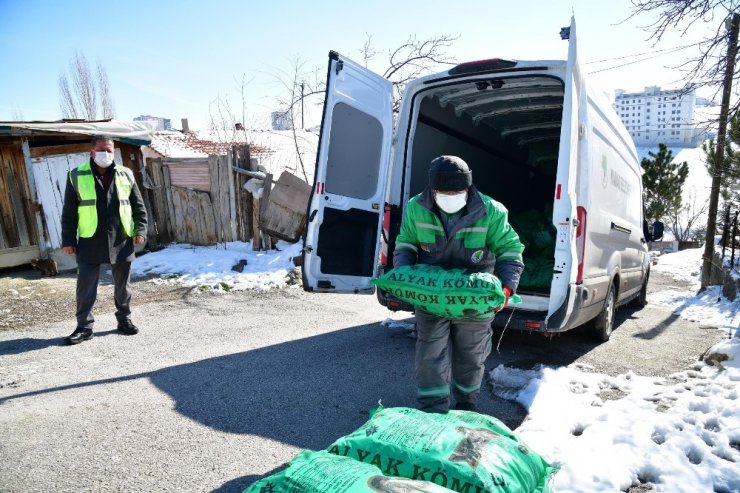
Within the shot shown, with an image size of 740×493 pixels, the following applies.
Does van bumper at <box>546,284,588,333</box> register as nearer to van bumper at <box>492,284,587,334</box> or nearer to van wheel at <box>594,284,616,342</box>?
van bumper at <box>492,284,587,334</box>

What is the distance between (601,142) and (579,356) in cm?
210

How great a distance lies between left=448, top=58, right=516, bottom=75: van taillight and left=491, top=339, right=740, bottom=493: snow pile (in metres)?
2.58

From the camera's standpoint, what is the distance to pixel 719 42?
634cm

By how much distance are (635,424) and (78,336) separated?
4.89 meters

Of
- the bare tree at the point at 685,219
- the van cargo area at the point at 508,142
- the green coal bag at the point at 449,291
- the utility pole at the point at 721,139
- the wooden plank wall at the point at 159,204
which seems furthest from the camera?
the bare tree at the point at 685,219

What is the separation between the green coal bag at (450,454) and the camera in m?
1.78

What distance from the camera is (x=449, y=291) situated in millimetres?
2516

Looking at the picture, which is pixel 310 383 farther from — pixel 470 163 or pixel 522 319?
pixel 470 163

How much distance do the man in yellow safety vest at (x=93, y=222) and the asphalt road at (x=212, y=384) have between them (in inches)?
19.2

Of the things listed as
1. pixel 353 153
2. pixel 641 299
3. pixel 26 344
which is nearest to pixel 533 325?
pixel 353 153

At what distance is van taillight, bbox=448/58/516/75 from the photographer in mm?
3947

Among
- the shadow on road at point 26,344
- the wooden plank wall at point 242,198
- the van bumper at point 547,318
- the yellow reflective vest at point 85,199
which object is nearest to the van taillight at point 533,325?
the van bumper at point 547,318

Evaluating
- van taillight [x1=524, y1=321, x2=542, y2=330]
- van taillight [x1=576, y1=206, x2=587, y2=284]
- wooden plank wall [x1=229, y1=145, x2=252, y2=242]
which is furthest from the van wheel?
wooden plank wall [x1=229, y1=145, x2=252, y2=242]

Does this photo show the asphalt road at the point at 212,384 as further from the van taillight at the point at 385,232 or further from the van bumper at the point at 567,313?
the van taillight at the point at 385,232
